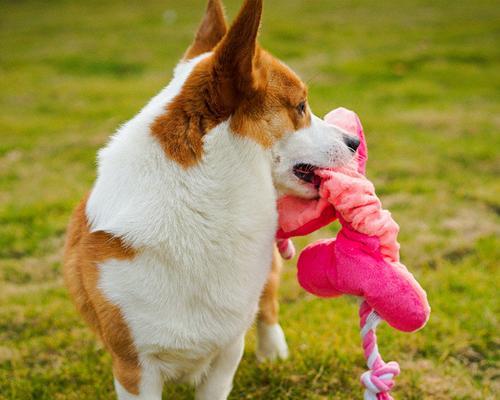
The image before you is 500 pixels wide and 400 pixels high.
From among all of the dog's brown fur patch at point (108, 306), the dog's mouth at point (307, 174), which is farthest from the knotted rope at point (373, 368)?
the dog's brown fur patch at point (108, 306)

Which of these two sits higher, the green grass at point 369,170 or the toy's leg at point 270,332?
the toy's leg at point 270,332

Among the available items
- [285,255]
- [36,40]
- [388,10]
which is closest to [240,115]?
[285,255]

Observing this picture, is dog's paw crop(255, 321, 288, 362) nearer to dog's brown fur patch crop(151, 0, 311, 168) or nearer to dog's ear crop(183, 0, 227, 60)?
dog's brown fur patch crop(151, 0, 311, 168)

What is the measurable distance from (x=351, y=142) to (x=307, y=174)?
233 mm

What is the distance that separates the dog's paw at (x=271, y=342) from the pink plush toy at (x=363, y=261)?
31.3 inches

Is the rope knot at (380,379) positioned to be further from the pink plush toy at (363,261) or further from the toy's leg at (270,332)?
the toy's leg at (270,332)

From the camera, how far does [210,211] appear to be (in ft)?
6.66

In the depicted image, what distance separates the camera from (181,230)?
201 centimetres

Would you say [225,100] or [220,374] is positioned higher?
[225,100]

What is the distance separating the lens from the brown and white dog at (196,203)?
6.50 feet

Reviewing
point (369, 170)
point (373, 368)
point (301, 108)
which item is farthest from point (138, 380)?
point (369, 170)

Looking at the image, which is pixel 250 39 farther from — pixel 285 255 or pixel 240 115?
pixel 285 255

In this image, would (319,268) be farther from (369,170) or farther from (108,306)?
(369,170)

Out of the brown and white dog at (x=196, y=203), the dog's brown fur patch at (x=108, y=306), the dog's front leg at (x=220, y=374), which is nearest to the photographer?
the brown and white dog at (x=196, y=203)
